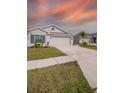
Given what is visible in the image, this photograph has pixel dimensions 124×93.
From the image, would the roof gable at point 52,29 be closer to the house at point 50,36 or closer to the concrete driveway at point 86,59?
the house at point 50,36

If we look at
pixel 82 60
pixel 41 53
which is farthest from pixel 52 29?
pixel 82 60

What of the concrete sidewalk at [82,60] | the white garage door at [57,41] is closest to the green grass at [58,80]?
the concrete sidewalk at [82,60]

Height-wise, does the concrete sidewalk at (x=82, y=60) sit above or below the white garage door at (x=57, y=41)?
below

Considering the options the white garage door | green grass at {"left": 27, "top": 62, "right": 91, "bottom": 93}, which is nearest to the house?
the white garage door

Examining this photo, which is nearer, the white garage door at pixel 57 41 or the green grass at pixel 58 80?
the green grass at pixel 58 80
